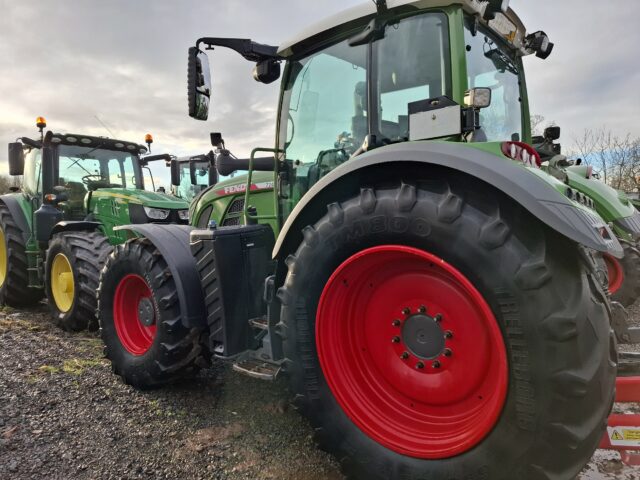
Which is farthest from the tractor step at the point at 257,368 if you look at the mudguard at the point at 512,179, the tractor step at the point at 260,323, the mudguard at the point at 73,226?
the mudguard at the point at 73,226

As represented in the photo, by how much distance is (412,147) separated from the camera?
1.95m

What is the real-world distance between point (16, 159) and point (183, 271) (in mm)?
5152

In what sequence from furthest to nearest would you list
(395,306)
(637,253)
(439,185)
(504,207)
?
(637,253) < (395,306) < (439,185) < (504,207)

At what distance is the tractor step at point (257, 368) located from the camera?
248 cm

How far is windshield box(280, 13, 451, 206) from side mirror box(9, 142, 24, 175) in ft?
17.9

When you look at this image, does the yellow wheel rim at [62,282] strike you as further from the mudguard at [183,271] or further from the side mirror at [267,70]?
the side mirror at [267,70]

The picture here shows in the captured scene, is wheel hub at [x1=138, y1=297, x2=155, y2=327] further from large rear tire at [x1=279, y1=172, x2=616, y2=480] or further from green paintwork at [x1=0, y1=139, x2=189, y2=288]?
green paintwork at [x1=0, y1=139, x2=189, y2=288]

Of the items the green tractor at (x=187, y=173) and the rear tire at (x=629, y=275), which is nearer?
the rear tire at (x=629, y=275)

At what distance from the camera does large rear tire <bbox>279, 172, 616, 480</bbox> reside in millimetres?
1569

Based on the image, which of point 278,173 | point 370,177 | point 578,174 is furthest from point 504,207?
point 578,174

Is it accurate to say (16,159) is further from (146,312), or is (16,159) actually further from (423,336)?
(423,336)

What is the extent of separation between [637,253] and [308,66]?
4.34 meters

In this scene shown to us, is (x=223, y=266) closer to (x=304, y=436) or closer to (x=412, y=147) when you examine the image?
(x=304, y=436)

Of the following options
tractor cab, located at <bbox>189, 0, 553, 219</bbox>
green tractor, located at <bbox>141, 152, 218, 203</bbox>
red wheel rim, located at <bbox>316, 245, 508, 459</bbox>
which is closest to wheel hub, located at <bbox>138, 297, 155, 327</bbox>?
tractor cab, located at <bbox>189, 0, 553, 219</bbox>
